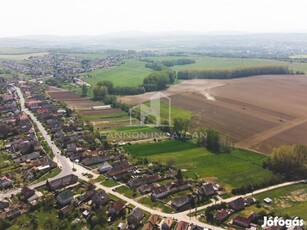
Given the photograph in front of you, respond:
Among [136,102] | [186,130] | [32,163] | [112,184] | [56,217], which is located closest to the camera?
[56,217]

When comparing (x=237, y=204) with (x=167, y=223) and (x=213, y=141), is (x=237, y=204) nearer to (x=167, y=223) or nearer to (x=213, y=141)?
(x=167, y=223)

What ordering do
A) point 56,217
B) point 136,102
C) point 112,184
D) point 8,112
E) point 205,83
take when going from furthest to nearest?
point 205,83, point 136,102, point 8,112, point 112,184, point 56,217

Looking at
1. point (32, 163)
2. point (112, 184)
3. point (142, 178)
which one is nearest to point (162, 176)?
point (142, 178)

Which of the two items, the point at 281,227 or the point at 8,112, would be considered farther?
the point at 8,112

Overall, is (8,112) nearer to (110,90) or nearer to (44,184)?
(110,90)

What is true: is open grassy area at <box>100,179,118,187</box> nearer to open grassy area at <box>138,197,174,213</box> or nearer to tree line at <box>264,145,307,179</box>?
open grassy area at <box>138,197,174,213</box>

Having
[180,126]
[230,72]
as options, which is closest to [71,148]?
[180,126]
